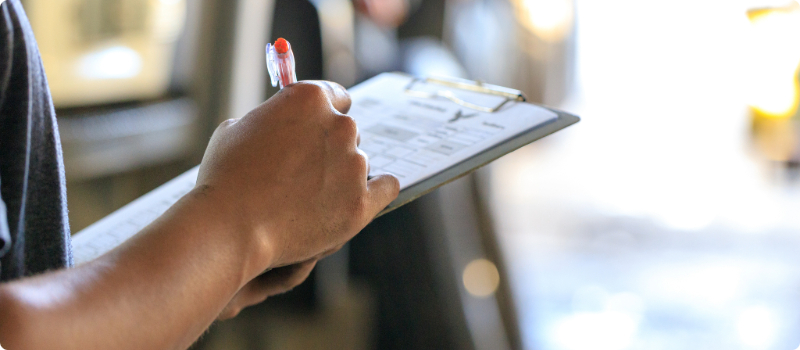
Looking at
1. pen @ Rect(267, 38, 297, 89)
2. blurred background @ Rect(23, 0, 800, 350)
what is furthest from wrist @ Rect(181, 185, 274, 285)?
blurred background @ Rect(23, 0, 800, 350)

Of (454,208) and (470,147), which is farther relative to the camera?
(454,208)

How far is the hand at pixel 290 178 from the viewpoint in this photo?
0.38 metres

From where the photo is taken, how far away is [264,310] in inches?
50.4

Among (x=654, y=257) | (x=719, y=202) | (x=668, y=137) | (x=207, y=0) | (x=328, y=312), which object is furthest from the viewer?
(x=668, y=137)

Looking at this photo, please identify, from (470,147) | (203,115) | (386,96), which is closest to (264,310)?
(203,115)

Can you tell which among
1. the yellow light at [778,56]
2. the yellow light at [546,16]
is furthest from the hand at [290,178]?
the yellow light at [546,16]

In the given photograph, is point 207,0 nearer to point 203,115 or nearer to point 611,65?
point 203,115

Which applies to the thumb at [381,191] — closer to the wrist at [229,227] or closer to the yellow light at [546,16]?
the wrist at [229,227]

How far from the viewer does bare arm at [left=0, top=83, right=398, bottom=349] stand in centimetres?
A: 31

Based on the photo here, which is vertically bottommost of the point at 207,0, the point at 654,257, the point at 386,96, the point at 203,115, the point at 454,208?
the point at 654,257

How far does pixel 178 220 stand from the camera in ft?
1.17

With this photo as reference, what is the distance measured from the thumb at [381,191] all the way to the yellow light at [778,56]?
6.57ft

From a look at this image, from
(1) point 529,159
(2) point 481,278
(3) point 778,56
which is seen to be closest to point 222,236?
(2) point 481,278

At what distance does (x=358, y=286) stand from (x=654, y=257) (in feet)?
4.95
